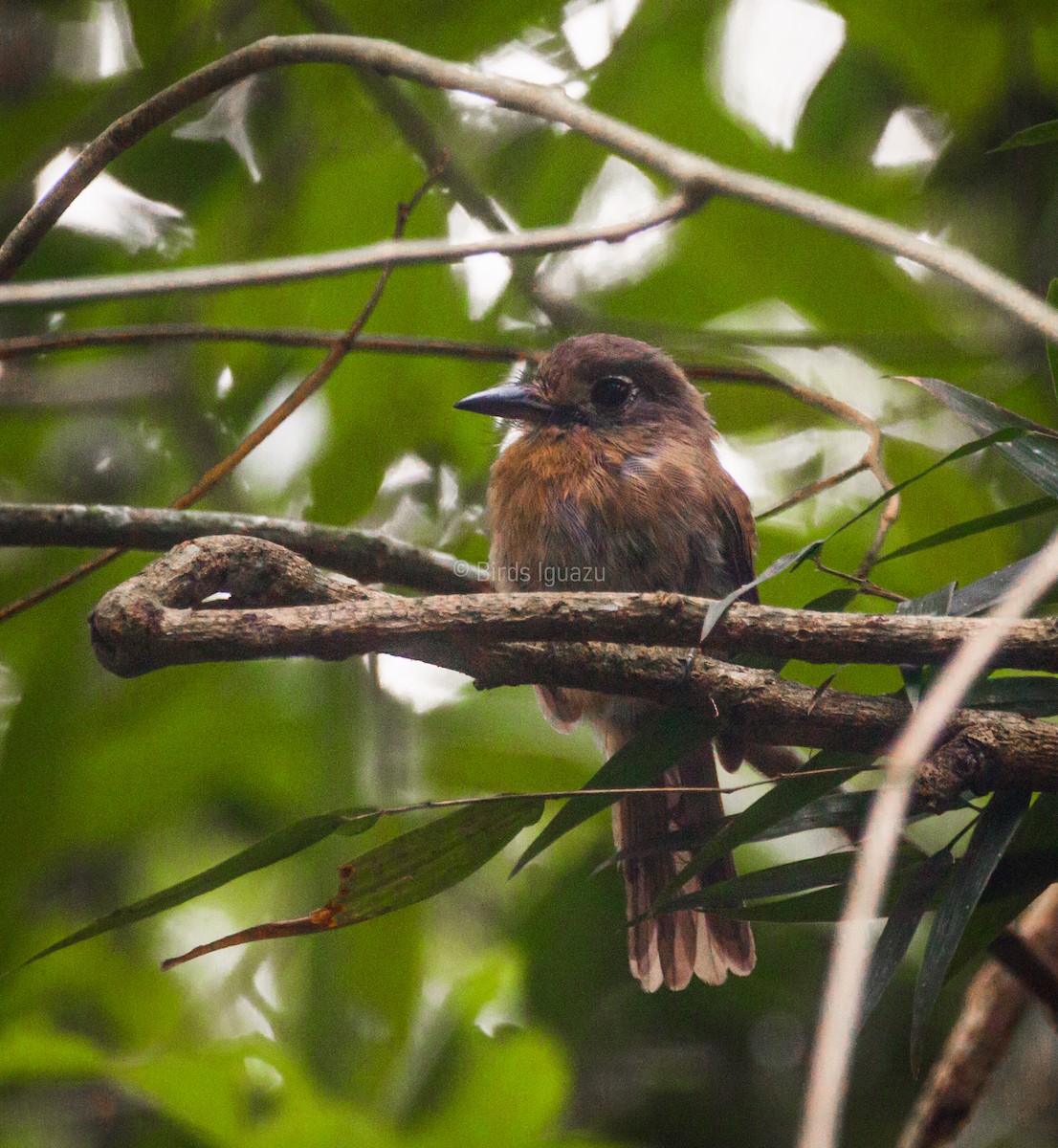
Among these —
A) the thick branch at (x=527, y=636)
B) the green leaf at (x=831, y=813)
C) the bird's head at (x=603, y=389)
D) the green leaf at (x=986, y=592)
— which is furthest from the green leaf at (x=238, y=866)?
the bird's head at (x=603, y=389)

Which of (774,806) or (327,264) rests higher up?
(327,264)

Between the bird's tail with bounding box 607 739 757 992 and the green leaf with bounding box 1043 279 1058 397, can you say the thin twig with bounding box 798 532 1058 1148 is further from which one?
the bird's tail with bounding box 607 739 757 992

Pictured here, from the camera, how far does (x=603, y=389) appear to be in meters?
3.07

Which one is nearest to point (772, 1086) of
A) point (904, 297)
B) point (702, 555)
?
point (702, 555)

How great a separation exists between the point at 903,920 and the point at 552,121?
123 centimetres

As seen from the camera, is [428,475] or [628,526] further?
[428,475]

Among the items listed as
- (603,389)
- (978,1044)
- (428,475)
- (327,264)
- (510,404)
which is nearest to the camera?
(327,264)

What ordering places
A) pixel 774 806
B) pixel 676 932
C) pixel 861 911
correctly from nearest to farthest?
pixel 861 911, pixel 774 806, pixel 676 932

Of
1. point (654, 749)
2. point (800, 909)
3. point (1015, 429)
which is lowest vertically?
point (800, 909)

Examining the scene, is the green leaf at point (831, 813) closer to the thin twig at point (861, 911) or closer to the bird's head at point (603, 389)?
the thin twig at point (861, 911)

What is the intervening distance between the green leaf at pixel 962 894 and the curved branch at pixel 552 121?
67cm

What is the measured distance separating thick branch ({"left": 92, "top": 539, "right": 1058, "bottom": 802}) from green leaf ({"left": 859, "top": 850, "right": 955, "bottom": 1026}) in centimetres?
21

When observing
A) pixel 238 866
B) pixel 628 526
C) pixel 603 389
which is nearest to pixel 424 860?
pixel 238 866

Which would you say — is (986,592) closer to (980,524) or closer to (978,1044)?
(980,524)
